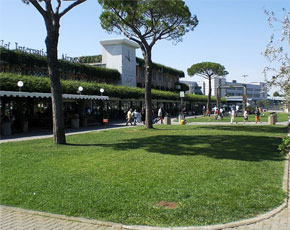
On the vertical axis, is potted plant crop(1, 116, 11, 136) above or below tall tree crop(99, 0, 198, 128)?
below

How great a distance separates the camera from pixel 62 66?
3394 cm

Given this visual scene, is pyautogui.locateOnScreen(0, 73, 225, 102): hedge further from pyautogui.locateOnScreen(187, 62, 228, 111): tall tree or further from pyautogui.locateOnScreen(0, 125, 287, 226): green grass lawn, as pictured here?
pyautogui.locateOnScreen(187, 62, 228, 111): tall tree

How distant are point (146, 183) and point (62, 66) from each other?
2931 cm

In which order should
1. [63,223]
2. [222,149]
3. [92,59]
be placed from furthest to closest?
[92,59] < [222,149] < [63,223]

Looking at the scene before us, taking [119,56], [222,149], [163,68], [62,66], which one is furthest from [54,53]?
[163,68]

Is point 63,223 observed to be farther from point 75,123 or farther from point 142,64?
point 142,64

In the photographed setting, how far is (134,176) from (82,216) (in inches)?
96.1

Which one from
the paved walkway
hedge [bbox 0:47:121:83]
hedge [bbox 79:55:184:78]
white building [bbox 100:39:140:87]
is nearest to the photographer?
the paved walkway

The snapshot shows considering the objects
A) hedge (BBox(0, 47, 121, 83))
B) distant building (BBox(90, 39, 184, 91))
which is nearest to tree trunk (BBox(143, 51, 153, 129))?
hedge (BBox(0, 47, 121, 83))

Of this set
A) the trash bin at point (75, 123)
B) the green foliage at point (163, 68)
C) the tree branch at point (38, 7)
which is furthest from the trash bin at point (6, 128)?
the green foliage at point (163, 68)

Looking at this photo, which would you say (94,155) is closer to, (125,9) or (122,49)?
(125,9)

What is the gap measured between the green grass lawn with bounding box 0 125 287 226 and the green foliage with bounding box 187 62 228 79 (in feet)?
156

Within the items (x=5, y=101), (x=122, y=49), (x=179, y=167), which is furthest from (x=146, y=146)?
(x=122, y=49)

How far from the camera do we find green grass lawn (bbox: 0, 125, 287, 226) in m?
5.10
